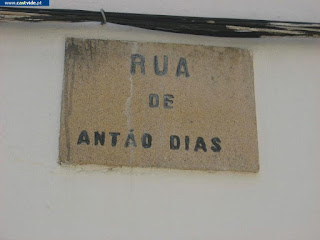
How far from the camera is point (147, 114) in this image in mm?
3627

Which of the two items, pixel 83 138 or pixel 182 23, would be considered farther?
pixel 182 23

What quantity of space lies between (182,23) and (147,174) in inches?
41.3

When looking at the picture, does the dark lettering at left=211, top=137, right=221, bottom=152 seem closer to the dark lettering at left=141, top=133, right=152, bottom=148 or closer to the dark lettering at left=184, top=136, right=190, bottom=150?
the dark lettering at left=184, top=136, right=190, bottom=150

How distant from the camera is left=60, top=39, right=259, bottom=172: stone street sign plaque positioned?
11.6 feet

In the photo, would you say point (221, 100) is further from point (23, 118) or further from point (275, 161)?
point (23, 118)

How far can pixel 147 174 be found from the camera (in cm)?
355

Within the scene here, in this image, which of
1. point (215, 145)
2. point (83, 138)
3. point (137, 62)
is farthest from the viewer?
point (137, 62)

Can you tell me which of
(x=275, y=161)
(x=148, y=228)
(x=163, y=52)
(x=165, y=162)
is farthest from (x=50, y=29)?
(x=275, y=161)

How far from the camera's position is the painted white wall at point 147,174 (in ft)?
11.3

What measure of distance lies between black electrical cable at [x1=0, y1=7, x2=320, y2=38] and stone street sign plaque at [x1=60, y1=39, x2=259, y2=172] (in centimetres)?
13

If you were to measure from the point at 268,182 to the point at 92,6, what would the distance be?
5.54 feet

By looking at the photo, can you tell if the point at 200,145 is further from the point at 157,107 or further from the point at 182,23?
the point at 182,23

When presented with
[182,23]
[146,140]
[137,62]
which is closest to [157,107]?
[146,140]

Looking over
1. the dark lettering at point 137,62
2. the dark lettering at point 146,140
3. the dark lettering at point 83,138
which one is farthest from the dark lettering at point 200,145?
A: the dark lettering at point 83,138
